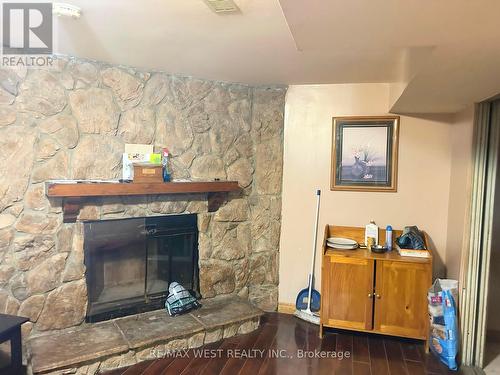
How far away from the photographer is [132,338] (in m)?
2.48

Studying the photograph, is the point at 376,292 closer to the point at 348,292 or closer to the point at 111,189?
the point at 348,292

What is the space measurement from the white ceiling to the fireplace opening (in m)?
1.25

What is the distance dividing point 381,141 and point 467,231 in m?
0.99

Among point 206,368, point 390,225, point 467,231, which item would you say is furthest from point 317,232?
point 206,368

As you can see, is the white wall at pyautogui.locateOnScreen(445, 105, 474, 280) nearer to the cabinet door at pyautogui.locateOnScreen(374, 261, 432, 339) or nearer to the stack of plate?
the cabinet door at pyautogui.locateOnScreen(374, 261, 432, 339)

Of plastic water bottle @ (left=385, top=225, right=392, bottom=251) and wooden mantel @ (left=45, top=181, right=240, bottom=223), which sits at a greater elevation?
wooden mantel @ (left=45, top=181, right=240, bottom=223)

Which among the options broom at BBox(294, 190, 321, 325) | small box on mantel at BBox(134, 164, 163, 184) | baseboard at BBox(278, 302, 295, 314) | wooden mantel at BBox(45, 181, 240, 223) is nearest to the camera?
wooden mantel at BBox(45, 181, 240, 223)

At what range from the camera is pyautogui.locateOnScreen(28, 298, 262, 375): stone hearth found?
2.21 metres

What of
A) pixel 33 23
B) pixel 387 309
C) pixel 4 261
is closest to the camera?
pixel 33 23

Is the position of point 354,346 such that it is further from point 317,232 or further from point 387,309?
point 317,232

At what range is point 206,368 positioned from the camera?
244 centimetres

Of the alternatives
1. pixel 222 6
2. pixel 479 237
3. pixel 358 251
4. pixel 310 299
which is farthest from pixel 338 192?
pixel 222 6

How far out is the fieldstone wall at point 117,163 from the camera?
2.35 metres

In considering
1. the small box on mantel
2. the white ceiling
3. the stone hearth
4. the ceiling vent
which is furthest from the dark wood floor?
the ceiling vent
